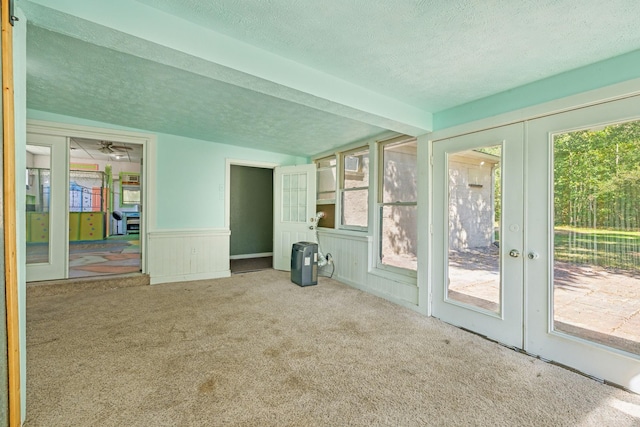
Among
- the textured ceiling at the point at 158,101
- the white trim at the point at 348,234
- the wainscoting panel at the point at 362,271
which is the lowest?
the wainscoting panel at the point at 362,271

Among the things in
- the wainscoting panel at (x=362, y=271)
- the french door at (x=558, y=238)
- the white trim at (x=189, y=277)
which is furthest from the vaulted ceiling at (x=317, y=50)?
the white trim at (x=189, y=277)

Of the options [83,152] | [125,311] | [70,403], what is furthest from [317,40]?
[83,152]

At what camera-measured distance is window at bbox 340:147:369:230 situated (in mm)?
4432

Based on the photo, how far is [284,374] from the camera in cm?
202

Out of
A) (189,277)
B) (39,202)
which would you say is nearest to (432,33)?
(189,277)

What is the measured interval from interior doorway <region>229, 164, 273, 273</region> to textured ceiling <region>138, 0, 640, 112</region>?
206 inches

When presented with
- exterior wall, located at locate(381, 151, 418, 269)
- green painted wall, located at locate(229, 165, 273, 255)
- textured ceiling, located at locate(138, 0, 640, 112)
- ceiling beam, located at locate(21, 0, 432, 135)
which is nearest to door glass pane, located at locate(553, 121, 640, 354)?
textured ceiling, located at locate(138, 0, 640, 112)

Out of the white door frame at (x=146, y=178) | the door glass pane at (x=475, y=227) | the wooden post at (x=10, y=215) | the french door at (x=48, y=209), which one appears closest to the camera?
the wooden post at (x=10, y=215)

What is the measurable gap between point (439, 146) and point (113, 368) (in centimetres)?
357

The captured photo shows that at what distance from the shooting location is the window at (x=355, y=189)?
443 cm

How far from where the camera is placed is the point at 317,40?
6.03 feet

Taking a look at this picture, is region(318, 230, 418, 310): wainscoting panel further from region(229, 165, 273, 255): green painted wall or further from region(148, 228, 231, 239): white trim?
region(229, 165, 273, 255): green painted wall

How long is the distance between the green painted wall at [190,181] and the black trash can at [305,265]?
157cm

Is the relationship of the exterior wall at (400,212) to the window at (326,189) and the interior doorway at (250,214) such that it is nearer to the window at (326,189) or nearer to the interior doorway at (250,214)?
the window at (326,189)
